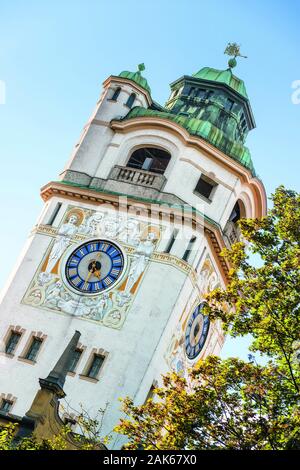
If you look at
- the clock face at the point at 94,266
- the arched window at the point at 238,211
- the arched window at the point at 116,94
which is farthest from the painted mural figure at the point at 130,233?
the arched window at the point at 116,94

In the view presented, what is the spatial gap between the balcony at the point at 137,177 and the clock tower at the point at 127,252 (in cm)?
5

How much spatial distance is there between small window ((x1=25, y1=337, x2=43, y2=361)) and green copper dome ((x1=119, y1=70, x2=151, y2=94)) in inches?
524

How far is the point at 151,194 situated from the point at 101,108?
6001 millimetres

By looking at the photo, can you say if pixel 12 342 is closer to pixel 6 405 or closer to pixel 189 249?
pixel 6 405

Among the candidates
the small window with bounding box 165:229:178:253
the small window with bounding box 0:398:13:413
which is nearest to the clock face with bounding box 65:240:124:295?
the small window with bounding box 165:229:178:253

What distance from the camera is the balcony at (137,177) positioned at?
3428 cm

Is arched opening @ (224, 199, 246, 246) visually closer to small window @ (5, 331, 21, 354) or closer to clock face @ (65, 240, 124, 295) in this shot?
clock face @ (65, 240, 124, 295)

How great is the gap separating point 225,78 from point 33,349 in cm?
1744

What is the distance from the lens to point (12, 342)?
31422 millimetres

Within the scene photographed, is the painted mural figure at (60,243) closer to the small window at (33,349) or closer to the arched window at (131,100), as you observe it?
the small window at (33,349)

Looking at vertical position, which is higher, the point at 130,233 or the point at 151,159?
the point at 151,159

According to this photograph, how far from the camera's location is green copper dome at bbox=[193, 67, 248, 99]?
40562mm

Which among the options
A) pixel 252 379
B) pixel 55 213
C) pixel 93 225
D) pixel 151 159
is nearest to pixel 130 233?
pixel 93 225
